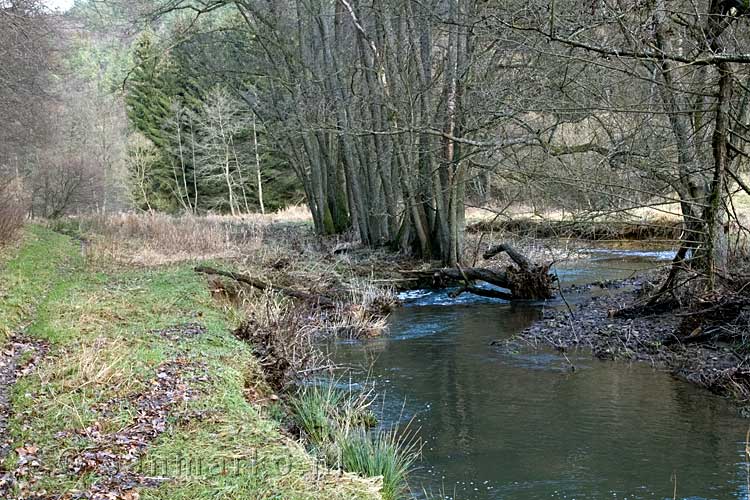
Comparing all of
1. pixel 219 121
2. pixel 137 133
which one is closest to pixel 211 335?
pixel 219 121

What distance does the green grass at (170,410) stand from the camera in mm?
4391

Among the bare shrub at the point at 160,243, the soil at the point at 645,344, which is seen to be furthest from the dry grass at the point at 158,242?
the soil at the point at 645,344

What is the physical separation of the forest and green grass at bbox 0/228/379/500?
0.03 m

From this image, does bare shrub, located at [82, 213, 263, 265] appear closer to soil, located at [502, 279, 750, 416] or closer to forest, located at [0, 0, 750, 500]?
forest, located at [0, 0, 750, 500]

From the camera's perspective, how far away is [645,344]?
1034cm

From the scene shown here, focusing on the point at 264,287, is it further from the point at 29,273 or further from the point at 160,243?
the point at 160,243

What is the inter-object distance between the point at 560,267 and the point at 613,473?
13695 mm

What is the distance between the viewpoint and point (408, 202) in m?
17.9

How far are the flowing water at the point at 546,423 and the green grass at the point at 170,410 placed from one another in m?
1.61

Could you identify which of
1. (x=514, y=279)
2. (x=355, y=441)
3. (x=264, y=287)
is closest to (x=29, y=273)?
(x=264, y=287)

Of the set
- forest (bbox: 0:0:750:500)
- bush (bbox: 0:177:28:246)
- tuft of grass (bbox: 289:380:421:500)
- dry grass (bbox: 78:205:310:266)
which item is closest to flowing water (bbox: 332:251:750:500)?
forest (bbox: 0:0:750:500)

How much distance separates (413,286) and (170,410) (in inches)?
462

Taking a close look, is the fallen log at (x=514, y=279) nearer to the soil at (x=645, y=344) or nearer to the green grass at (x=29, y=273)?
the soil at (x=645, y=344)

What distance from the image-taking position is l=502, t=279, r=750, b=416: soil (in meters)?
8.52
